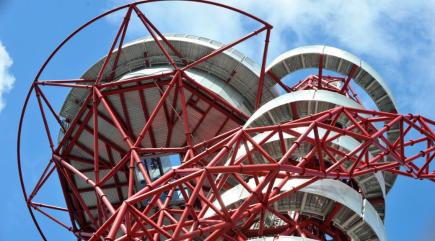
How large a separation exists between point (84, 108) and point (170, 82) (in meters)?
5.04

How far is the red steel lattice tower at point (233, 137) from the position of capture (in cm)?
3008

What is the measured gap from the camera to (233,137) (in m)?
28.7

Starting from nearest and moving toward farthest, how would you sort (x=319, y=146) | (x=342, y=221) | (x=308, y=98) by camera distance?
1. (x=319, y=146)
2. (x=342, y=221)
3. (x=308, y=98)

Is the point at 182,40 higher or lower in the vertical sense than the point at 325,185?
higher

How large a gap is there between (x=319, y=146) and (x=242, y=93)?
41.4 feet

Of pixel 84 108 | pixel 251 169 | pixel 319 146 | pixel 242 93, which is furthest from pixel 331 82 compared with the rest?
pixel 251 169

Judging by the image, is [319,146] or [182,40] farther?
[182,40]

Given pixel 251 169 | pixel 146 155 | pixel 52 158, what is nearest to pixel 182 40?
pixel 146 155

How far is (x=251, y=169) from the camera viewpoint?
26766mm

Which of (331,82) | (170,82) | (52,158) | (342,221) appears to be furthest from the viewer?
(331,82)

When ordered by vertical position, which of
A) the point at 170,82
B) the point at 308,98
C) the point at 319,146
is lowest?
the point at 319,146

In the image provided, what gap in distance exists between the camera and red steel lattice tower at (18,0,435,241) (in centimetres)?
3008

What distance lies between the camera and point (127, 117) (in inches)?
1615

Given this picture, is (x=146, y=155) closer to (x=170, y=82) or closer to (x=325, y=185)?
(x=170, y=82)
